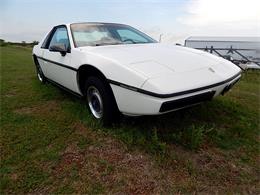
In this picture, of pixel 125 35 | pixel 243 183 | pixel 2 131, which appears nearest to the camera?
pixel 243 183

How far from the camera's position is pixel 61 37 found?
13.1 ft

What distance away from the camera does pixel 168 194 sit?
1.94 m

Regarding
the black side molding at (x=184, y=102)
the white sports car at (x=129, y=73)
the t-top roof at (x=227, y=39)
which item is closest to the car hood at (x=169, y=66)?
the white sports car at (x=129, y=73)

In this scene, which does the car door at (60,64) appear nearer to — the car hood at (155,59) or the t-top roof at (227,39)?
the car hood at (155,59)

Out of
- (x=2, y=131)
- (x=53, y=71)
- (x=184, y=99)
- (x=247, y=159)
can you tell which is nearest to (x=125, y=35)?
(x=53, y=71)

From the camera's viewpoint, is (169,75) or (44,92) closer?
(169,75)

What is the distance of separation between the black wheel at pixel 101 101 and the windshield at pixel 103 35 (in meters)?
0.67

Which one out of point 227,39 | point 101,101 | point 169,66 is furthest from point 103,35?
point 227,39

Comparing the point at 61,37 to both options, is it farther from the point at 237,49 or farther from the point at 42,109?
the point at 237,49

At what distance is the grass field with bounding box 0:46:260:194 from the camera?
2059 millimetres

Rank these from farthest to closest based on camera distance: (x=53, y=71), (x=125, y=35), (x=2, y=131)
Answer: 1. (x=53, y=71)
2. (x=125, y=35)
3. (x=2, y=131)

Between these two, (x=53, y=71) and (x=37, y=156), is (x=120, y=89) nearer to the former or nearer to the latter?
(x=37, y=156)

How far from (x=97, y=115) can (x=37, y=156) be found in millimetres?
945

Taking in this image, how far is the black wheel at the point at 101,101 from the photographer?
2.74 metres
